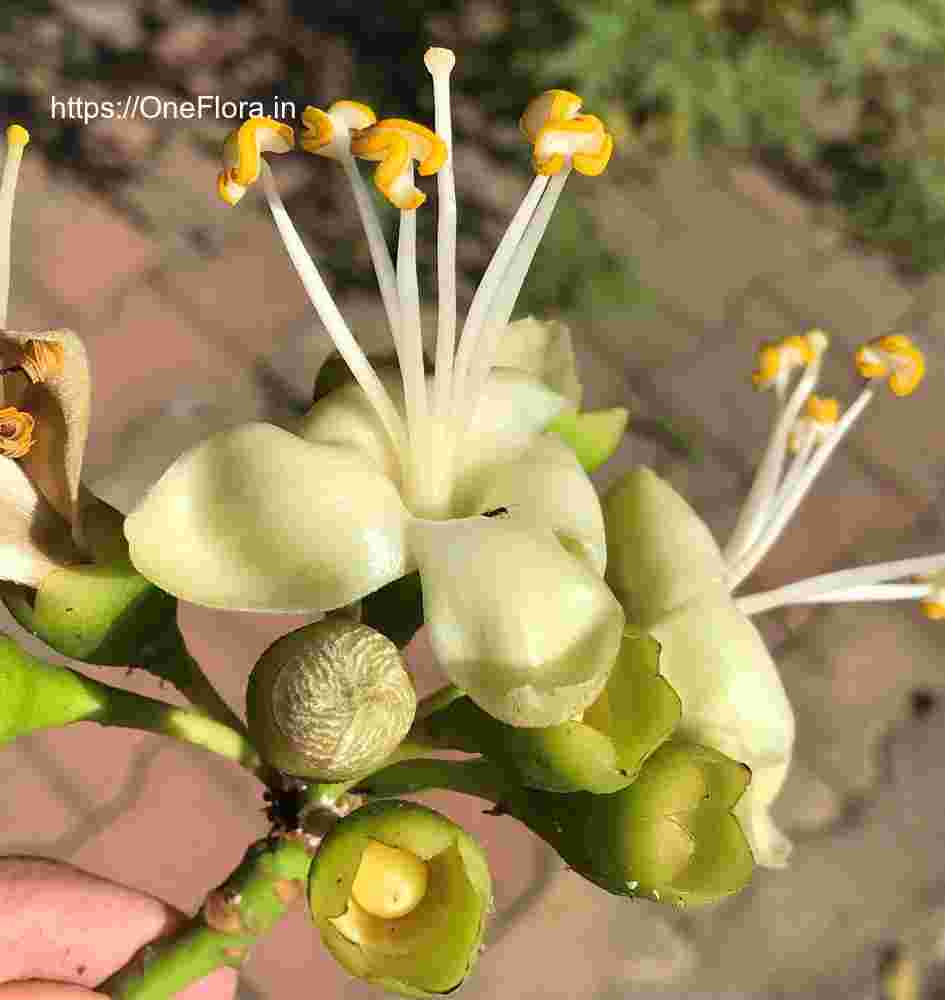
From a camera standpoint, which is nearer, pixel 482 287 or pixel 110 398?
pixel 482 287

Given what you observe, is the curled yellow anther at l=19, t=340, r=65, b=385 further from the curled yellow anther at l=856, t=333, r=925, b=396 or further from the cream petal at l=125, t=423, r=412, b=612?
the curled yellow anther at l=856, t=333, r=925, b=396

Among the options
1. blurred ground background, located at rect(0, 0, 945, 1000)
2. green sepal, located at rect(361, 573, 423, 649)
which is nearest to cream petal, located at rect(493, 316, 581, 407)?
green sepal, located at rect(361, 573, 423, 649)

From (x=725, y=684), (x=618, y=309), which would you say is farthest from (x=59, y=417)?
(x=618, y=309)

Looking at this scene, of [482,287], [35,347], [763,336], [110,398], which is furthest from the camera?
[763,336]

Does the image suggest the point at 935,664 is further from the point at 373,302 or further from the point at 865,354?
the point at 865,354

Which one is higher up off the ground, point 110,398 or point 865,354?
point 865,354

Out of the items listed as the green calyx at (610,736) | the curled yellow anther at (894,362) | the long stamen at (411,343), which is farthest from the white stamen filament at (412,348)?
the curled yellow anther at (894,362)

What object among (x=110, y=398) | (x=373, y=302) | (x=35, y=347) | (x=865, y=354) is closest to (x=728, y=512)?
→ (x=373, y=302)
